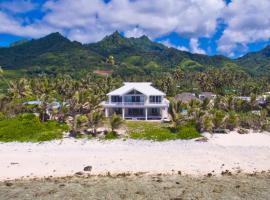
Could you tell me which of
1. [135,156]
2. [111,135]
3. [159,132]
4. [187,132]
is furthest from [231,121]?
[135,156]

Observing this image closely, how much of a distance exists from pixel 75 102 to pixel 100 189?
25.3 meters

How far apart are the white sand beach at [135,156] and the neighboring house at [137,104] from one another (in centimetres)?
1271

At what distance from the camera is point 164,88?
8325 centimetres

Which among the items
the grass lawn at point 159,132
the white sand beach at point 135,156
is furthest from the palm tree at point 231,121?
the grass lawn at point 159,132

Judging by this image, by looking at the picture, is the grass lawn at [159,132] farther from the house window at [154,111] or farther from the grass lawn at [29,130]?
the grass lawn at [29,130]

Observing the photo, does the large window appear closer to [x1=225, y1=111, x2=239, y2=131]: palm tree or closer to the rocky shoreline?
[x1=225, y1=111, x2=239, y2=131]: palm tree

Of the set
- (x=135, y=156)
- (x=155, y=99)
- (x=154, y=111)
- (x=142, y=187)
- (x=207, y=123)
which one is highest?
(x=155, y=99)

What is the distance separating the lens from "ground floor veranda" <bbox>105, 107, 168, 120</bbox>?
169ft

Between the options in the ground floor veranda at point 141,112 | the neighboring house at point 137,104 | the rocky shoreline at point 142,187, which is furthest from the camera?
the ground floor veranda at point 141,112

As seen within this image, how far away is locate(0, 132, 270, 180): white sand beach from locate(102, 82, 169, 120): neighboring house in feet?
41.7

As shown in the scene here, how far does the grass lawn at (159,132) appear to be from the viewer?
131 feet

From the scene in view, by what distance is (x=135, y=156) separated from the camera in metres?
32.9

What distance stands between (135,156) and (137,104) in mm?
18480

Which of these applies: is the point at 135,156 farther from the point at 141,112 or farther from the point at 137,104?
the point at 141,112
